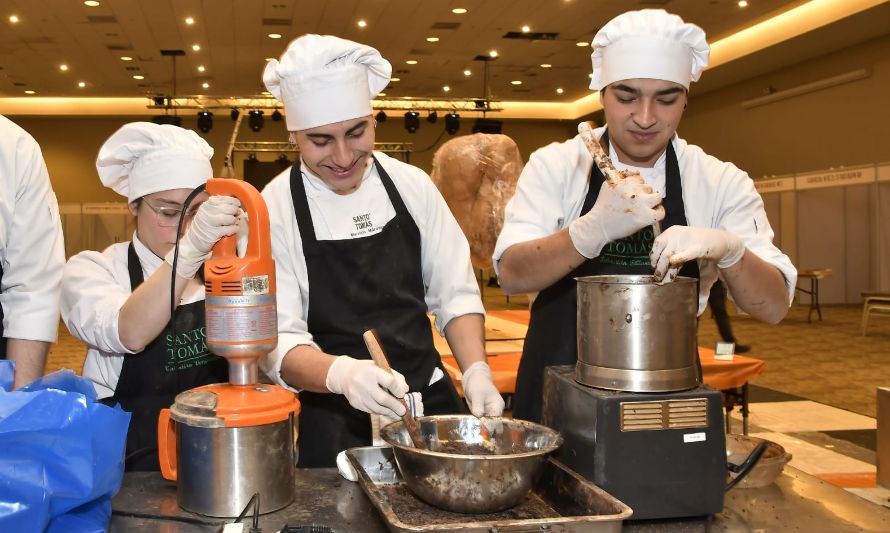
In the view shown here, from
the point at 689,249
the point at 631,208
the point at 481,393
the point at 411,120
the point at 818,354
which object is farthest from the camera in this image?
the point at 411,120

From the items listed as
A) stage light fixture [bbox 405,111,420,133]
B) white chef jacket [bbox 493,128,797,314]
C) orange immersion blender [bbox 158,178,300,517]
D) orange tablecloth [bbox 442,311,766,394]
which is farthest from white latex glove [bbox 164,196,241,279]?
stage light fixture [bbox 405,111,420,133]

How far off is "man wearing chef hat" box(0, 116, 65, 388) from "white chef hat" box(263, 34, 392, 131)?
1.94 feet

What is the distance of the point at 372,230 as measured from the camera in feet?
6.73

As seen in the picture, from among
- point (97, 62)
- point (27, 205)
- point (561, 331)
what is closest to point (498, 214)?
point (561, 331)

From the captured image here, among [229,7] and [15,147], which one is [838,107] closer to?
[229,7]

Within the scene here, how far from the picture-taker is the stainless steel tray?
3.79 feet

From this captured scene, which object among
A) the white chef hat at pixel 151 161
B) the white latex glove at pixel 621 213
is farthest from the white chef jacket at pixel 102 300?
the white latex glove at pixel 621 213

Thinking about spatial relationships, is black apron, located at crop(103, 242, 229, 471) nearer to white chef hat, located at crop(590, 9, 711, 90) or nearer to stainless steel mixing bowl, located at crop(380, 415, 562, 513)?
stainless steel mixing bowl, located at crop(380, 415, 562, 513)

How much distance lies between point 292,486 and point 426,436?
249mm

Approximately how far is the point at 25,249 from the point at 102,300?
255 millimetres

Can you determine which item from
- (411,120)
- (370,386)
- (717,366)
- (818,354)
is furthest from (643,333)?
(411,120)

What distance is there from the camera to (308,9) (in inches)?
437

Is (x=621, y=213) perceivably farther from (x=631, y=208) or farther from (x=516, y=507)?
(x=516, y=507)

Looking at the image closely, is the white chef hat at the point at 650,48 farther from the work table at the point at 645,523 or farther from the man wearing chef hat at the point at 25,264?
the man wearing chef hat at the point at 25,264
